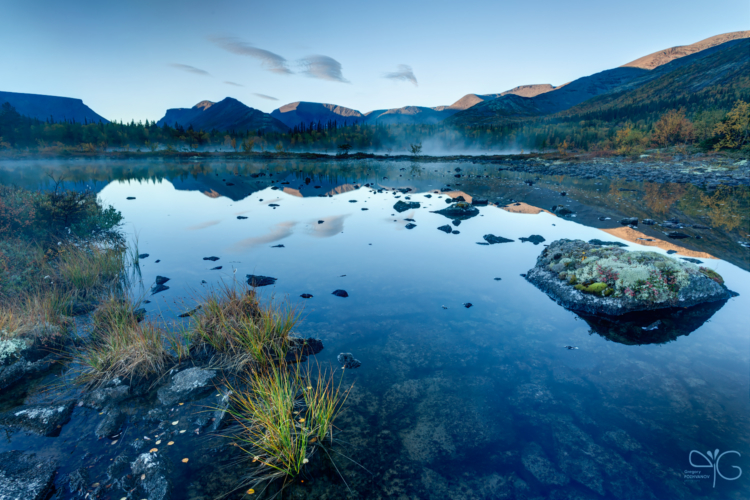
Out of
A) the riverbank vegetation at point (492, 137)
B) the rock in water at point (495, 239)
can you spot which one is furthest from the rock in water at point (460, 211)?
the riverbank vegetation at point (492, 137)

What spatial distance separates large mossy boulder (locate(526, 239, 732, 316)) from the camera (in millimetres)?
9898

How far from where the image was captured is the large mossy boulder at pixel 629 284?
9.90 metres

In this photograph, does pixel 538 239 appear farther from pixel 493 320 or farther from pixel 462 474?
pixel 462 474

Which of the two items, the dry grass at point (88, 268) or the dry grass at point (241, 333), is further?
the dry grass at point (88, 268)

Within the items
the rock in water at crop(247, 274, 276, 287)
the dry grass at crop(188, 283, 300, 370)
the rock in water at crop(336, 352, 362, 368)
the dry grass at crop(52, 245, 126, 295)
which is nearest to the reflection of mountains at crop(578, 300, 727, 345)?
the rock in water at crop(336, 352, 362, 368)

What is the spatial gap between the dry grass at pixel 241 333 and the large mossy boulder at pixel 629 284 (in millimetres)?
8835

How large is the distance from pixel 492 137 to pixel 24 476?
20404 centimetres

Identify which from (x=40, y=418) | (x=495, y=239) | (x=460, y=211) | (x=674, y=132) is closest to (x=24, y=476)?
(x=40, y=418)

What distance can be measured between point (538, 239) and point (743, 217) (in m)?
15.4

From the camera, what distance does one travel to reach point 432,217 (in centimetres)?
2389

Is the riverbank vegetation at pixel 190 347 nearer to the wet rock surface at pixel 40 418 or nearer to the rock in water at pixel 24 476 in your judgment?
the wet rock surface at pixel 40 418

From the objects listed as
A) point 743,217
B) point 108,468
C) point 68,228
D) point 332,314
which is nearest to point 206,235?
point 68,228

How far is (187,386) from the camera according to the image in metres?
6.39

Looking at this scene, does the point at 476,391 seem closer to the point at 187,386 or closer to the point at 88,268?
the point at 187,386
